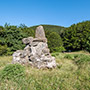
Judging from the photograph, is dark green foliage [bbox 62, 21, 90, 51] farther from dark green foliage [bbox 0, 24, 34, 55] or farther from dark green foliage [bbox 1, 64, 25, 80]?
dark green foliage [bbox 1, 64, 25, 80]

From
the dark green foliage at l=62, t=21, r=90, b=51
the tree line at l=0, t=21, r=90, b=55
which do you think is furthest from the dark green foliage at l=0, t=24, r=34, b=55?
the dark green foliage at l=62, t=21, r=90, b=51

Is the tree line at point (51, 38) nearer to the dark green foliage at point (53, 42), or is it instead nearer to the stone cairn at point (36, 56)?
the dark green foliage at point (53, 42)

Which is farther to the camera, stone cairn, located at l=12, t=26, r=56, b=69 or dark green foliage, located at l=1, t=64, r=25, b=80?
stone cairn, located at l=12, t=26, r=56, b=69

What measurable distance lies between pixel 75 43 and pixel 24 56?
14.6 m

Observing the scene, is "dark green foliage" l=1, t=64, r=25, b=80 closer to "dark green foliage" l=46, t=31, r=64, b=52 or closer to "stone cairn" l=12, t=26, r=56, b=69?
"stone cairn" l=12, t=26, r=56, b=69

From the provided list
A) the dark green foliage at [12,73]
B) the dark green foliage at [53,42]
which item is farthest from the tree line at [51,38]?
the dark green foliage at [12,73]

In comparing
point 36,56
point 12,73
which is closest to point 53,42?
point 36,56

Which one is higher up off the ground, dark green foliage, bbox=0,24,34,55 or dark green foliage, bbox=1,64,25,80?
dark green foliage, bbox=0,24,34,55

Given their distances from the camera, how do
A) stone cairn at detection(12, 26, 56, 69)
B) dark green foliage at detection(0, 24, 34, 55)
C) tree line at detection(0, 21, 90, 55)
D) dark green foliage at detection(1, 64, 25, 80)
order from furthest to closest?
1. tree line at detection(0, 21, 90, 55)
2. dark green foliage at detection(0, 24, 34, 55)
3. stone cairn at detection(12, 26, 56, 69)
4. dark green foliage at detection(1, 64, 25, 80)

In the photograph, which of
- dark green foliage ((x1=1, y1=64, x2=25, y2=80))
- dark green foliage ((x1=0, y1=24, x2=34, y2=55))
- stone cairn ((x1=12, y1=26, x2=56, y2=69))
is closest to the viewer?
dark green foliage ((x1=1, y1=64, x2=25, y2=80))

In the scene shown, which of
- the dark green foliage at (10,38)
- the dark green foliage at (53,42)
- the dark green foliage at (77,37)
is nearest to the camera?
the dark green foliage at (10,38)

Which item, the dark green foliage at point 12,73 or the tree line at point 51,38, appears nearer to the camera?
the dark green foliage at point 12,73

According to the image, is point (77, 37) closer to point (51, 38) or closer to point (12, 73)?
point (51, 38)

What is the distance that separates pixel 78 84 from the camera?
10.0 ft
